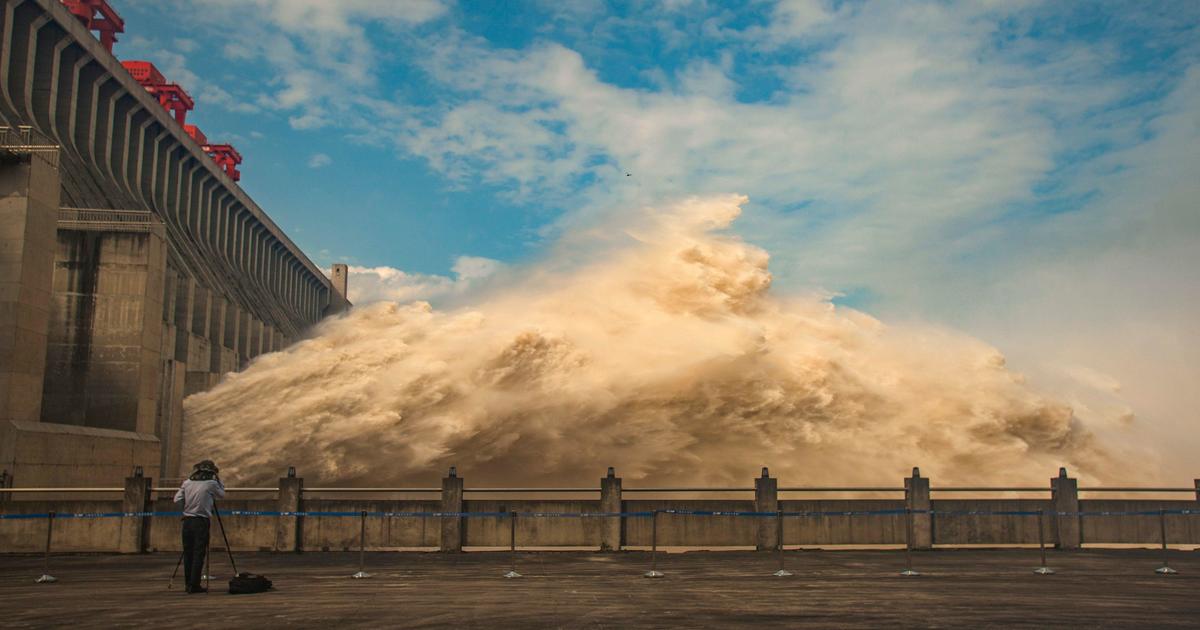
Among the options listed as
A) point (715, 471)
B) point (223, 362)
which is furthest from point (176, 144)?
point (715, 471)

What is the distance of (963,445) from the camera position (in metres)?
34.9

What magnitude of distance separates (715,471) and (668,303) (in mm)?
7651

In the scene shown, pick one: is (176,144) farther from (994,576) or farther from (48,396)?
(994,576)

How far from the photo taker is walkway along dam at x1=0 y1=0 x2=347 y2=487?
1320 inches

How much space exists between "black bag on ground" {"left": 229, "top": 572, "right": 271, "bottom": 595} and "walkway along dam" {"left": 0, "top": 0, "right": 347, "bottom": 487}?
52.7 feet

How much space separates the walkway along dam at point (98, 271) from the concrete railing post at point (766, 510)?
68.9 feet

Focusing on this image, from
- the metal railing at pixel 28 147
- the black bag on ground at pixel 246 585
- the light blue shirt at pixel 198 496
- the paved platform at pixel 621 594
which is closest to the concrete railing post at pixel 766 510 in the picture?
the paved platform at pixel 621 594

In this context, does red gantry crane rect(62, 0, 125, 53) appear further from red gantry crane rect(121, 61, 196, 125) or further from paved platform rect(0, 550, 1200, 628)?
paved platform rect(0, 550, 1200, 628)

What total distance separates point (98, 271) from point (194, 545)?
30.9m

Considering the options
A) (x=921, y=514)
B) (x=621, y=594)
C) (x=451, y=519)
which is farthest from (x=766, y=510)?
(x=621, y=594)

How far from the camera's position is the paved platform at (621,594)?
1127cm

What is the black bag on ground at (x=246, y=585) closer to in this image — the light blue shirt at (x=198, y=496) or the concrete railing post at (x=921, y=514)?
the light blue shirt at (x=198, y=496)

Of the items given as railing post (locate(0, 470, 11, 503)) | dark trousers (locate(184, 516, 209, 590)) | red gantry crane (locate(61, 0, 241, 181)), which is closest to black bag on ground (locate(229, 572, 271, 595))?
dark trousers (locate(184, 516, 209, 590))

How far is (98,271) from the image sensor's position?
40000 millimetres
